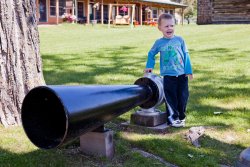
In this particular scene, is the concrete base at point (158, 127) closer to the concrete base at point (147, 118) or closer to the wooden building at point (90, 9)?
the concrete base at point (147, 118)

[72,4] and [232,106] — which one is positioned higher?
[72,4]

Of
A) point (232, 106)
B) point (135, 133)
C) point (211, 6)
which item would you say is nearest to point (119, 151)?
point (135, 133)

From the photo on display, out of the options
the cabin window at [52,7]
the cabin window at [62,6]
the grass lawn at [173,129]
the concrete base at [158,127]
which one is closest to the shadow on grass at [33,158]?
the grass lawn at [173,129]

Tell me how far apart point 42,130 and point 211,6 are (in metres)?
1.55

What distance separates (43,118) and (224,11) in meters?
1.55

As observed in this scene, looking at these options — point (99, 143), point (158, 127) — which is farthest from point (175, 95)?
point (99, 143)

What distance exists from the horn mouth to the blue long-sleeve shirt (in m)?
1.73

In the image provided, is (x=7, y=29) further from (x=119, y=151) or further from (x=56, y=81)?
(x=56, y=81)

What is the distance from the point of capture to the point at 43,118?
3.18m

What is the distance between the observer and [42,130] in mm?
3090

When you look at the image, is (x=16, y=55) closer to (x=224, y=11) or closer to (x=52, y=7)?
(x=224, y=11)

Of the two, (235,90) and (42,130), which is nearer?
(42,130)

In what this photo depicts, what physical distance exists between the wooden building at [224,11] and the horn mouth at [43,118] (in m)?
1.32

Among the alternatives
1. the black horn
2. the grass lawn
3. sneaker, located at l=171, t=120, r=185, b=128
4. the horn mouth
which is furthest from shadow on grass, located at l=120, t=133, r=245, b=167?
the horn mouth
